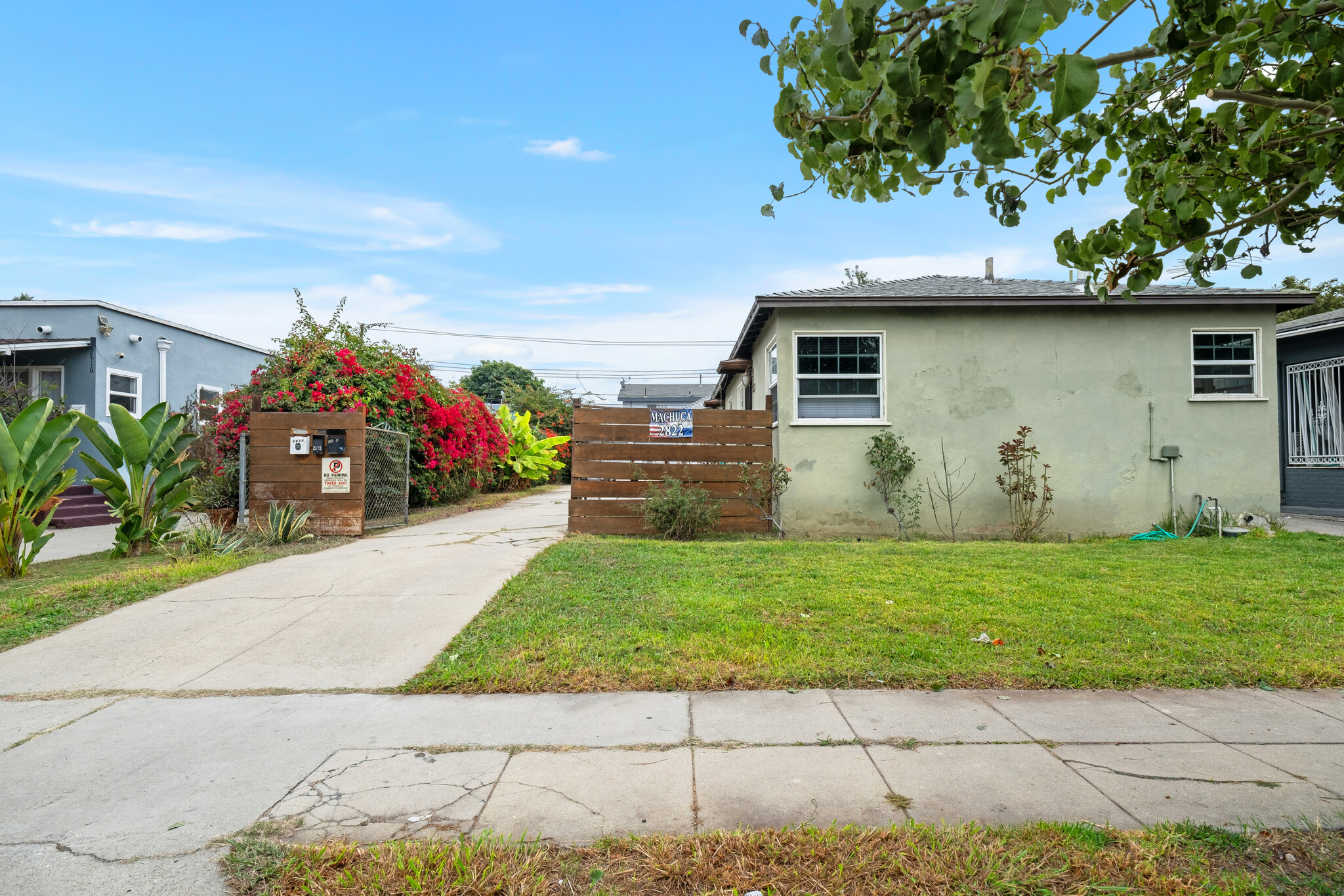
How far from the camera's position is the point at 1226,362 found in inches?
462

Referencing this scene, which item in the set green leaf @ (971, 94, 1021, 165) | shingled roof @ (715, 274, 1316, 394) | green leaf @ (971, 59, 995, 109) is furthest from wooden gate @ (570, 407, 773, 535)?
green leaf @ (971, 59, 995, 109)

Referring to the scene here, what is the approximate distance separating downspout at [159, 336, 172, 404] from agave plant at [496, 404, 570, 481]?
28.4 feet

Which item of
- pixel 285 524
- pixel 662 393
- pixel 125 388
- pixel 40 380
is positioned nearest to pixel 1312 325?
pixel 285 524

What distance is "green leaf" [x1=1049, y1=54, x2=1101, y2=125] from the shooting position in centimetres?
163

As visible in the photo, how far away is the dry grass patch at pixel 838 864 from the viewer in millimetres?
2215

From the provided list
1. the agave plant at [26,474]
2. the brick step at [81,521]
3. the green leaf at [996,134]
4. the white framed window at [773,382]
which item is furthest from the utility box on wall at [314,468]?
the green leaf at [996,134]

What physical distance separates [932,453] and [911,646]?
24.1ft

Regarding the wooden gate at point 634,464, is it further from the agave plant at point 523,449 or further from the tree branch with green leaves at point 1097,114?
the agave plant at point 523,449

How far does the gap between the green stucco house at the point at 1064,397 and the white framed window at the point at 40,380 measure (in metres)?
16.0

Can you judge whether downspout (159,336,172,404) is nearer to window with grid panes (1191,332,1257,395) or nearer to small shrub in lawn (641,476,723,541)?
small shrub in lawn (641,476,723,541)

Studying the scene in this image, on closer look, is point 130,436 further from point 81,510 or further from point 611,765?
point 611,765

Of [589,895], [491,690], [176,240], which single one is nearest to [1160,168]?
[589,895]

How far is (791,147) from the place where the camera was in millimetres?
2973

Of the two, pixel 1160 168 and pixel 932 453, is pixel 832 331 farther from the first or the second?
pixel 1160 168
